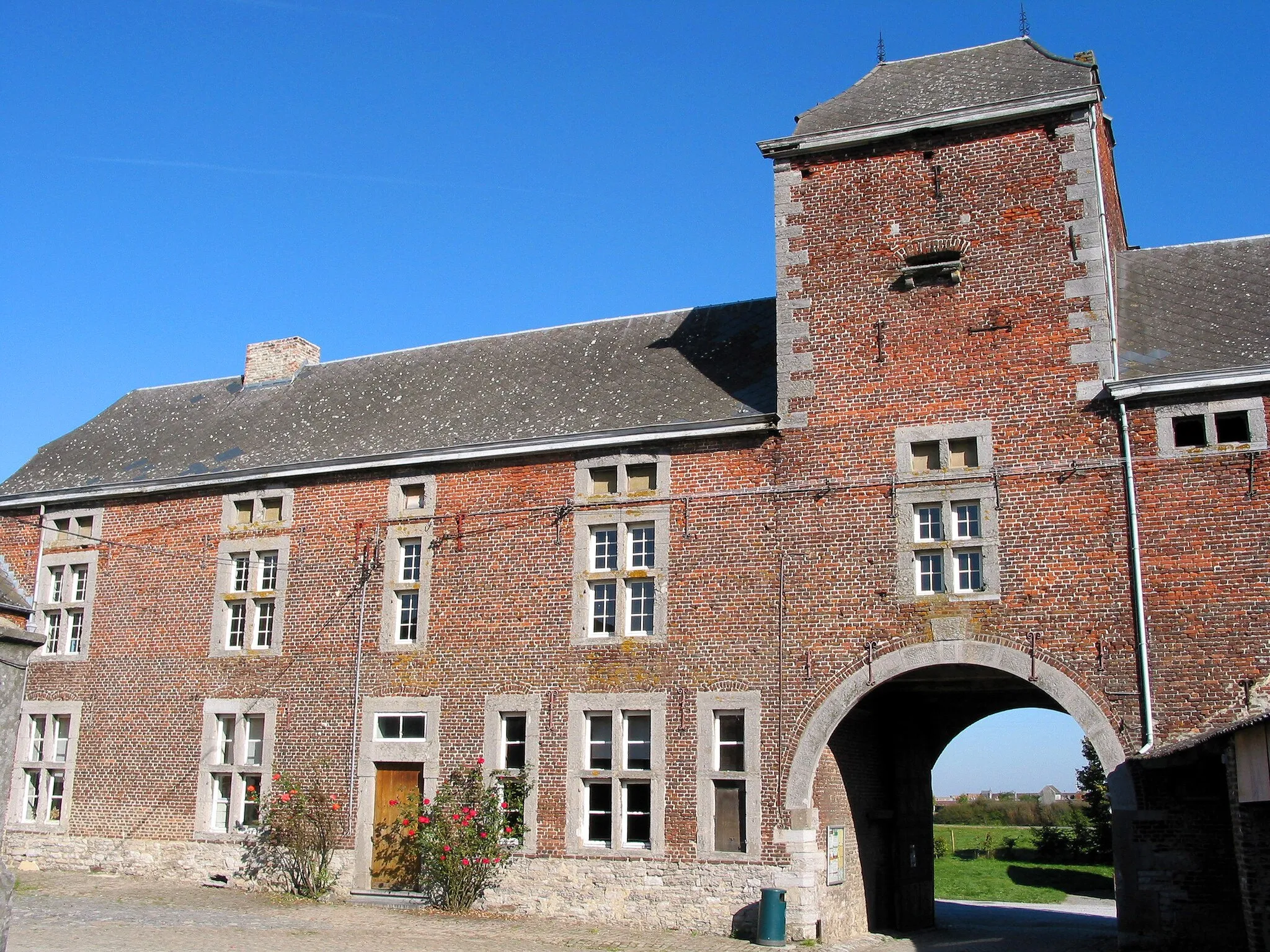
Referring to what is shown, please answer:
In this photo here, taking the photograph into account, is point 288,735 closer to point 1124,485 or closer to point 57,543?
point 57,543

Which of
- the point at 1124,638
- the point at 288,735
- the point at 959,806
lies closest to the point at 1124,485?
the point at 1124,638

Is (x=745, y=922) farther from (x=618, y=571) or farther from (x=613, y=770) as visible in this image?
(x=618, y=571)

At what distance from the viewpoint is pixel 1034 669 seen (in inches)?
557

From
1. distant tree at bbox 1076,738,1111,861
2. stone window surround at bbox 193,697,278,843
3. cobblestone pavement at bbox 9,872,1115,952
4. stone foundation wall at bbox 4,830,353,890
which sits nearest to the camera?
cobblestone pavement at bbox 9,872,1115,952

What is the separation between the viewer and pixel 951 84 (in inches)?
673

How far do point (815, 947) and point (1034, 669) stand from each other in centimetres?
416

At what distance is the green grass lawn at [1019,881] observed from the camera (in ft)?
82.7

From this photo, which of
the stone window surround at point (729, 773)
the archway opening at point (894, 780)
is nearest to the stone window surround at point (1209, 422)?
the archway opening at point (894, 780)

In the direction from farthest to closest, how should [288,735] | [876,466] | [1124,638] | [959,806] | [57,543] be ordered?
[959,806], [57,543], [288,735], [876,466], [1124,638]

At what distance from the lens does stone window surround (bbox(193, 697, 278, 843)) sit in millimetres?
17984

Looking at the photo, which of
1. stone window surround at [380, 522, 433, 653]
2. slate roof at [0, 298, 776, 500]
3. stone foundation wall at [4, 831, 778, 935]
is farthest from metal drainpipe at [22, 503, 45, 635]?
stone window surround at [380, 522, 433, 653]

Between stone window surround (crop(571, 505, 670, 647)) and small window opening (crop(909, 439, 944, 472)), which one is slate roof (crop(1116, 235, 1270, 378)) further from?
stone window surround (crop(571, 505, 670, 647))

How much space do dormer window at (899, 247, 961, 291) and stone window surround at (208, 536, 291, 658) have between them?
10130 millimetres

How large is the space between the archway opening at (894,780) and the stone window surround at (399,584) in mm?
6081
